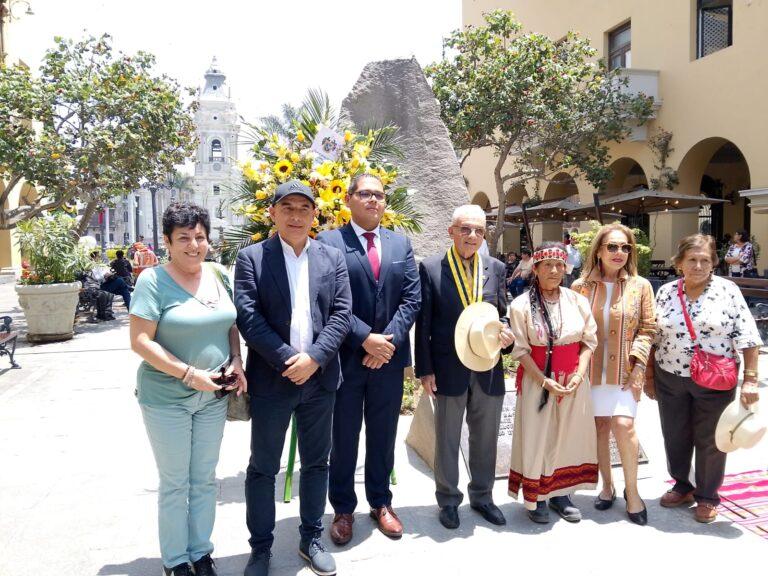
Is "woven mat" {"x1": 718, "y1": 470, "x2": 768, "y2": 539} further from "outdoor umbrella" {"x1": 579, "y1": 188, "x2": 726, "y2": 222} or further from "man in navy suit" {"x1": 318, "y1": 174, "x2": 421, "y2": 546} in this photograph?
"outdoor umbrella" {"x1": 579, "y1": 188, "x2": 726, "y2": 222}

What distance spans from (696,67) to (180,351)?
16750 mm

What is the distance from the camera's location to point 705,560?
10.7ft

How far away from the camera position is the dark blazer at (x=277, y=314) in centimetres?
300

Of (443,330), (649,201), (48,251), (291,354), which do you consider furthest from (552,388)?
(649,201)

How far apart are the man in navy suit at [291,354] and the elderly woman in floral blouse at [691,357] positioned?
2098 mm

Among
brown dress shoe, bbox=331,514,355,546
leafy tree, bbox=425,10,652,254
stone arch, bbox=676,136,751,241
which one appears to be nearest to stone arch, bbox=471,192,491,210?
stone arch, bbox=676,136,751,241

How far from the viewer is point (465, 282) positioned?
3660mm

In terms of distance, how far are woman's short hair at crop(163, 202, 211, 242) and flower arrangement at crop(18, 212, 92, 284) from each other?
819 centimetres

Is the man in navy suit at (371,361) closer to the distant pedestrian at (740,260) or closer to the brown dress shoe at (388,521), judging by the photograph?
the brown dress shoe at (388,521)

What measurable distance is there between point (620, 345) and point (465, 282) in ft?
3.42

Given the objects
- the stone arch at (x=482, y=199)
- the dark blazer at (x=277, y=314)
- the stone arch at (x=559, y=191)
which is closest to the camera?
the dark blazer at (x=277, y=314)

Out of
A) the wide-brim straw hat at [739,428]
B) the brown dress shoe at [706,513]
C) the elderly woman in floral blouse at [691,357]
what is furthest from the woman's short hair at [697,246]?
the brown dress shoe at [706,513]

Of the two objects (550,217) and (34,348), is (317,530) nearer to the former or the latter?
(34,348)

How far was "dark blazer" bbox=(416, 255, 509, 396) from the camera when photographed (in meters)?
3.63
